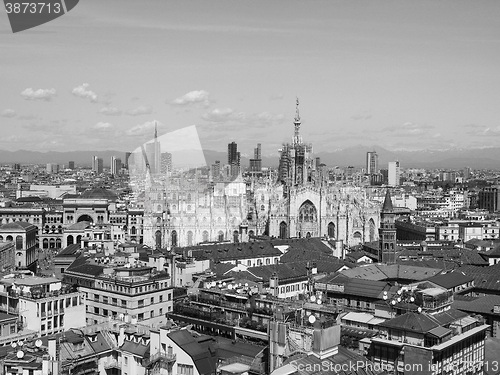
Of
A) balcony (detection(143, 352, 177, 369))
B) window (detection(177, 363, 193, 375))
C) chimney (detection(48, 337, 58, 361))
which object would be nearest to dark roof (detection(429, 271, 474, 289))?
window (detection(177, 363, 193, 375))

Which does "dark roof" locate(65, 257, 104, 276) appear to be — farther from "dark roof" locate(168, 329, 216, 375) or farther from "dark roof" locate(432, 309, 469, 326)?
"dark roof" locate(432, 309, 469, 326)

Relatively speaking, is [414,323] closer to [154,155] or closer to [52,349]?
[52,349]

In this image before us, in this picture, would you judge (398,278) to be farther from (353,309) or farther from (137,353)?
(137,353)

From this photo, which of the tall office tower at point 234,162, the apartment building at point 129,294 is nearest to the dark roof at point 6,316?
the apartment building at point 129,294

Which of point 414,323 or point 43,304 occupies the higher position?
point 414,323

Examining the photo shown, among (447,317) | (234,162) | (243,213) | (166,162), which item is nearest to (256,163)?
(234,162)
